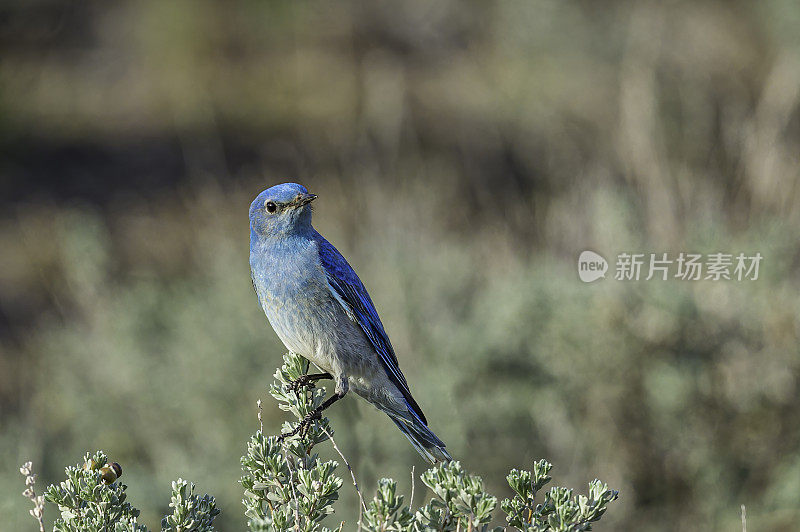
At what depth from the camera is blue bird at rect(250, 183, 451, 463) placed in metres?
3.17

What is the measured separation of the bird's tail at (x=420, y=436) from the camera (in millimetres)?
3148

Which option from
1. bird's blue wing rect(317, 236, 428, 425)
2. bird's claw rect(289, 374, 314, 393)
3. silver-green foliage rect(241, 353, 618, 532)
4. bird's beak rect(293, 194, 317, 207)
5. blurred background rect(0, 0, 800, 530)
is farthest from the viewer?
blurred background rect(0, 0, 800, 530)

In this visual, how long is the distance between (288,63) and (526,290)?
37.7 ft

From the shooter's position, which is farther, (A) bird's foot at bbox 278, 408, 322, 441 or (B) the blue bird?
(B) the blue bird

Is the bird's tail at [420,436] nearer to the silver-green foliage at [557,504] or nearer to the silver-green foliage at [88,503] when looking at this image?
the silver-green foliage at [557,504]

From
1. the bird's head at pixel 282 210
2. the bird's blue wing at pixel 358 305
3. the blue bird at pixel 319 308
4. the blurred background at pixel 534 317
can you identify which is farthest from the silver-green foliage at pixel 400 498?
the blurred background at pixel 534 317

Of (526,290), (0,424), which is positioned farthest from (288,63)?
(526,290)

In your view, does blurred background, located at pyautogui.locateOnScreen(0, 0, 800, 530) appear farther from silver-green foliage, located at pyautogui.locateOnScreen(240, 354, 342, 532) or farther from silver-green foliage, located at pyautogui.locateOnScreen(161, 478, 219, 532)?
silver-green foliage, located at pyautogui.locateOnScreen(161, 478, 219, 532)

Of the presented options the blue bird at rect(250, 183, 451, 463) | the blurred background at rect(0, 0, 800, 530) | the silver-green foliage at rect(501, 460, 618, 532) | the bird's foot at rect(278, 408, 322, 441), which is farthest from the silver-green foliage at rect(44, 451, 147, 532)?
the blurred background at rect(0, 0, 800, 530)

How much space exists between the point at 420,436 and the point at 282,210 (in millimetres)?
951

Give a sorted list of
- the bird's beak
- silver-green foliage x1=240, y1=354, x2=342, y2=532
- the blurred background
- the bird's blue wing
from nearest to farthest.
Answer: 1. silver-green foliage x1=240, y1=354, x2=342, y2=532
2. the bird's beak
3. the bird's blue wing
4. the blurred background

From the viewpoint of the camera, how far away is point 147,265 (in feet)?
32.3

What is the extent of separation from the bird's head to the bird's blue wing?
0.14 m

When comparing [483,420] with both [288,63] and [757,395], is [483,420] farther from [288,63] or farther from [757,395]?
[288,63]
